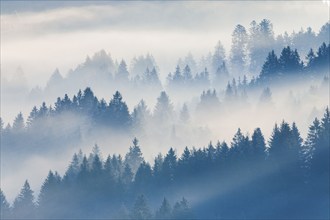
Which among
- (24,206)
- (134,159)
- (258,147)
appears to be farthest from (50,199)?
(258,147)

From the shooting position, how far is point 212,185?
14550 cm

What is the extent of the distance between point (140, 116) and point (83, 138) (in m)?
9.43

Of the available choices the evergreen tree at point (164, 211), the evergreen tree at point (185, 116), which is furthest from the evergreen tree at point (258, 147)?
the evergreen tree at point (185, 116)

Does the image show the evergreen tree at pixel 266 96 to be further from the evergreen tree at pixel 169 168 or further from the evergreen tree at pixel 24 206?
the evergreen tree at pixel 24 206

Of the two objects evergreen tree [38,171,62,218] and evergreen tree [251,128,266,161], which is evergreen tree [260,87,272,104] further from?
evergreen tree [38,171,62,218]

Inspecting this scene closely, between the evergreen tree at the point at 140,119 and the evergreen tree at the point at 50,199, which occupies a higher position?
the evergreen tree at the point at 140,119

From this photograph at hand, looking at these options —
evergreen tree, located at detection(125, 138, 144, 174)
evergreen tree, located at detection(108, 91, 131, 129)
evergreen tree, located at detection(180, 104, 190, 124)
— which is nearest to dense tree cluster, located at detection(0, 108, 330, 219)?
evergreen tree, located at detection(125, 138, 144, 174)

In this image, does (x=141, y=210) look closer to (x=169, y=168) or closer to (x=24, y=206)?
(x=169, y=168)

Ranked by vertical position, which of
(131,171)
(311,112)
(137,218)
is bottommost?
(137,218)

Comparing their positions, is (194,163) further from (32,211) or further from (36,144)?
(36,144)

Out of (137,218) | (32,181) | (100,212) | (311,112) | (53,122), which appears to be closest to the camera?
(137,218)

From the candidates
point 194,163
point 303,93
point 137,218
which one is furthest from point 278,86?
point 137,218

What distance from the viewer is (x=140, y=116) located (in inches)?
7697

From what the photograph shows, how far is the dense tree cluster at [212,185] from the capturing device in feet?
454
